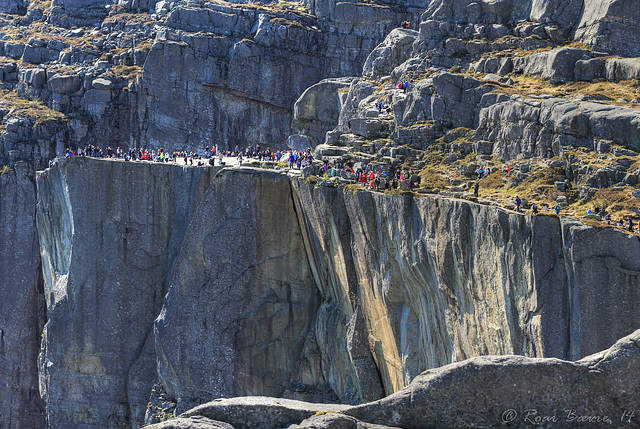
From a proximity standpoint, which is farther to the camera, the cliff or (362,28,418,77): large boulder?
(362,28,418,77): large boulder

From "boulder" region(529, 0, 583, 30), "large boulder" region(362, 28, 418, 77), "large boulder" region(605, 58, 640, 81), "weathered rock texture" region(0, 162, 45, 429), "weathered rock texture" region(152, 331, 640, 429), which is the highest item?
"boulder" region(529, 0, 583, 30)

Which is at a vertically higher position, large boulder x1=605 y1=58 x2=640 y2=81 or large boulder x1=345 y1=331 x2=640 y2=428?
large boulder x1=605 y1=58 x2=640 y2=81

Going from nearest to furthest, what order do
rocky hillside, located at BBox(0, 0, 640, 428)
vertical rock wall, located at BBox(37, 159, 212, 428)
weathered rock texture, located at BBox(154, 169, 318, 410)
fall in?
rocky hillside, located at BBox(0, 0, 640, 428), weathered rock texture, located at BBox(154, 169, 318, 410), vertical rock wall, located at BBox(37, 159, 212, 428)

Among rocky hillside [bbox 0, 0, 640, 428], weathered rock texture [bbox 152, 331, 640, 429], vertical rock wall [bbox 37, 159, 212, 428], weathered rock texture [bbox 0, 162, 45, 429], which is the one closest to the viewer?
weathered rock texture [bbox 152, 331, 640, 429]

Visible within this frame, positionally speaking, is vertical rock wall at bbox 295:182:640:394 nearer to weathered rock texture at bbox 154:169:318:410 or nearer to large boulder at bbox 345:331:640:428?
weathered rock texture at bbox 154:169:318:410

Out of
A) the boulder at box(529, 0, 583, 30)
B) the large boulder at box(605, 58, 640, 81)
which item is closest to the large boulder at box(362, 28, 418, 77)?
the boulder at box(529, 0, 583, 30)

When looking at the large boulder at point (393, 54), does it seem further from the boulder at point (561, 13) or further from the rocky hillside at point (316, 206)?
the boulder at point (561, 13)
